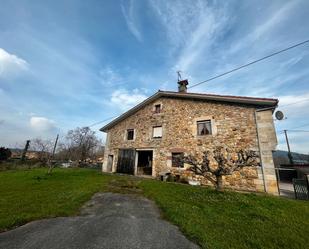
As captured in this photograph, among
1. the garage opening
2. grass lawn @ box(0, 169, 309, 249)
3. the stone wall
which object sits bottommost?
grass lawn @ box(0, 169, 309, 249)

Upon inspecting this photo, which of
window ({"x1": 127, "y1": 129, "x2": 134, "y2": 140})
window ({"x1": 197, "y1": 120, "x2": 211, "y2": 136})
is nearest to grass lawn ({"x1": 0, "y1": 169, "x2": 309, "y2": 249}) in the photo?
window ({"x1": 197, "y1": 120, "x2": 211, "y2": 136})

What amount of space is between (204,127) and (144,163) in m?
7.79

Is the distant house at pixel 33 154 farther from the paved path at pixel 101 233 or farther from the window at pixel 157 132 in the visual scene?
the paved path at pixel 101 233

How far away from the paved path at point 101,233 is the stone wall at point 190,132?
269 inches

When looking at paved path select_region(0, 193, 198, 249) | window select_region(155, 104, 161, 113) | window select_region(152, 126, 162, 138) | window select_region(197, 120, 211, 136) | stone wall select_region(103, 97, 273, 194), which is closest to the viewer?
paved path select_region(0, 193, 198, 249)

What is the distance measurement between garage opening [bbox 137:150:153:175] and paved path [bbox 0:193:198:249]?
966cm

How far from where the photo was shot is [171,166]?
12.2 metres

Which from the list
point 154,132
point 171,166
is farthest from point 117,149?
point 171,166

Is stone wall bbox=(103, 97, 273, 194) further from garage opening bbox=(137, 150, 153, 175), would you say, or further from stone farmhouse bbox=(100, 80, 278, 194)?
garage opening bbox=(137, 150, 153, 175)

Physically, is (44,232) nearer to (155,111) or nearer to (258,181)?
(258,181)

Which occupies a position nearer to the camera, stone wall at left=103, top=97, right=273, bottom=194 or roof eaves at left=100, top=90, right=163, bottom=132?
stone wall at left=103, top=97, right=273, bottom=194

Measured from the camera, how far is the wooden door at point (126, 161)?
14392 millimetres

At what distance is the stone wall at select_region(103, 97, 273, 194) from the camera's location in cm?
A: 969

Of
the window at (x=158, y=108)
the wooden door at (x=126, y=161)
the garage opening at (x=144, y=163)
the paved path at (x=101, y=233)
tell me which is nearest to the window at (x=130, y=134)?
the wooden door at (x=126, y=161)
